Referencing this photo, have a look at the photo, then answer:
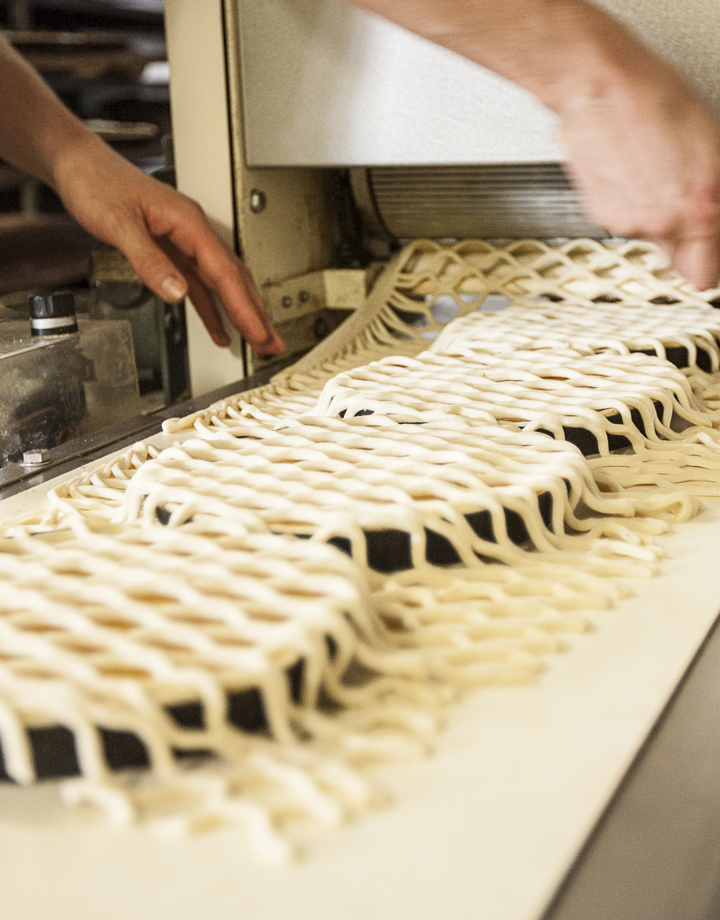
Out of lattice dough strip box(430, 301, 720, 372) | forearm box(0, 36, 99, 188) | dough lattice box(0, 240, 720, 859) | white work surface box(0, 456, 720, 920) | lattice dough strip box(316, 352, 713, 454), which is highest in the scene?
forearm box(0, 36, 99, 188)

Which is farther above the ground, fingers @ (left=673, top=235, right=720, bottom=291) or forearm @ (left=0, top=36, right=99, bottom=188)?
forearm @ (left=0, top=36, right=99, bottom=188)

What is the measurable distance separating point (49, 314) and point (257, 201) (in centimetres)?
56

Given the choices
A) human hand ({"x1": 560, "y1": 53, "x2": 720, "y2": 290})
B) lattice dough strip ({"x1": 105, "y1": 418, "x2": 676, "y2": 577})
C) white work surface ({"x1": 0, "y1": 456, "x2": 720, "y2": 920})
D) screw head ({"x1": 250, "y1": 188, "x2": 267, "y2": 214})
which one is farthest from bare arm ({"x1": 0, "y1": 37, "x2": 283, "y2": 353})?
white work surface ({"x1": 0, "y1": 456, "x2": 720, "y2": 920})

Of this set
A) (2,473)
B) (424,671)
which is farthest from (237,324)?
(424,671)

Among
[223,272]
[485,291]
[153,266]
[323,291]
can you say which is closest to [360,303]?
[323,291]

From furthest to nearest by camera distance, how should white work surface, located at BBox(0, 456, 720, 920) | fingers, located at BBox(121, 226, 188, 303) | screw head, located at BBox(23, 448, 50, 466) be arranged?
fingers, located at BBox(121, 226, 188, 303) < screw head, located at BBox(23, 448, 50, 466) < white work surface, located at BBox(0, 456, 720, 920)

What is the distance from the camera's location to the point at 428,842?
52 centimetres

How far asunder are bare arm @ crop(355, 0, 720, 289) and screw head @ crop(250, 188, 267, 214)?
0.86m

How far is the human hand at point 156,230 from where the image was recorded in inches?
61.9

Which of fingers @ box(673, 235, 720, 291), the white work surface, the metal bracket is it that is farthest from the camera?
the metal bracket

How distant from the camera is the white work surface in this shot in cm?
48

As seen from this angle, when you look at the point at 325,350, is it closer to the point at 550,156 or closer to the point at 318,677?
the point at 550,156

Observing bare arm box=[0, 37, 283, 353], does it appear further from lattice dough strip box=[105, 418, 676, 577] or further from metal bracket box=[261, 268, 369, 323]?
lattice dough strip box=[105, 418, 676, 577]

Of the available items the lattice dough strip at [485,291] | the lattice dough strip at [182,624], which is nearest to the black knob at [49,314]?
the lattice dough strip at [485,291]
